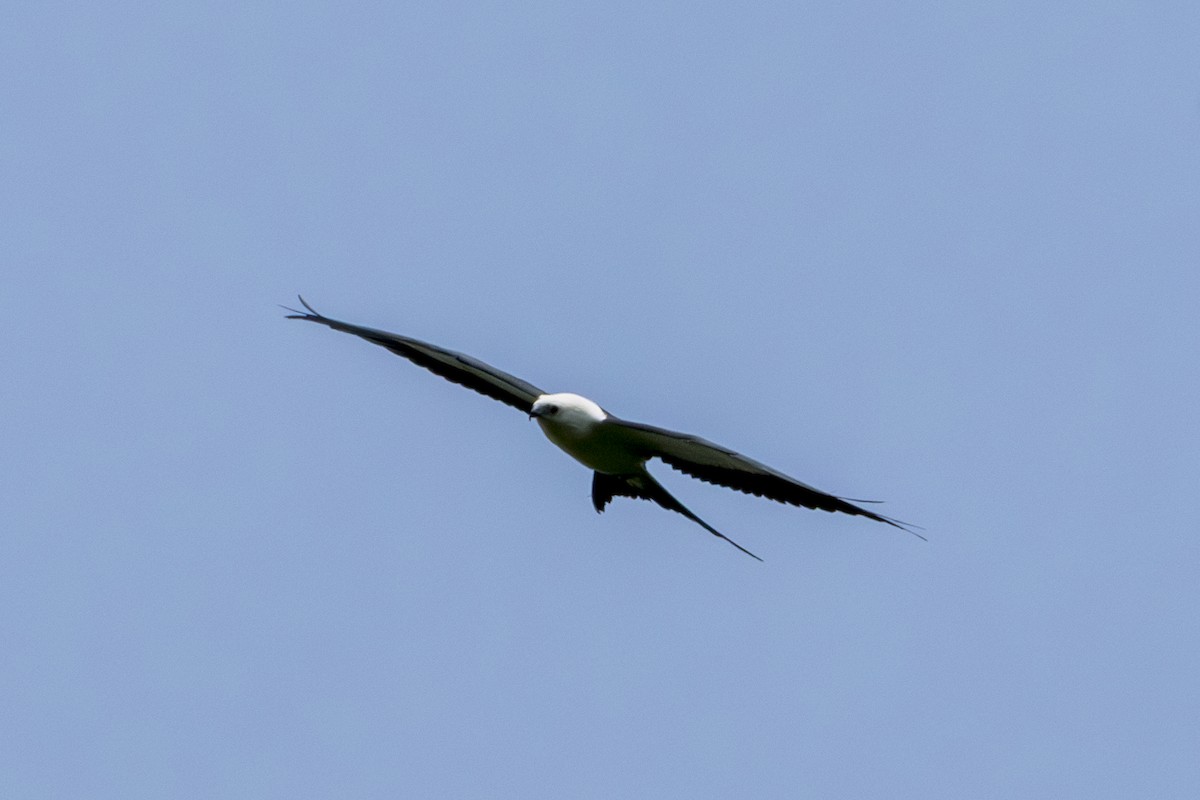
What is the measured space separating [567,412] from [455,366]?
A: 126 centimetres

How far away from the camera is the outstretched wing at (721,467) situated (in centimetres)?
1146

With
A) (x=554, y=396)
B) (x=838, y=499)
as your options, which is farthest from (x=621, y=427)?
(x=838, y=499)

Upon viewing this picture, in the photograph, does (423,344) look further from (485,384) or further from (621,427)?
(621,427)

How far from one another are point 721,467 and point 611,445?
0.79 metres

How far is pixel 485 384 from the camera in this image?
44.5 ft

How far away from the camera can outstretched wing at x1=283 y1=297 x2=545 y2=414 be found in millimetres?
12875

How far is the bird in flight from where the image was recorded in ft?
38.5

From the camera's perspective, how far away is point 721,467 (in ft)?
40.4

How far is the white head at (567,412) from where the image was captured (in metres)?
12.4

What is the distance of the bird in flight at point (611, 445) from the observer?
11.7 metres

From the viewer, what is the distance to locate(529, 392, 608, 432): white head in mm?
12398

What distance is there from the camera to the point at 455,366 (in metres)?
13.3

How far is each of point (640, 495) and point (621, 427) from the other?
1.05 metres

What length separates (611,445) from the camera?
12.6 m
